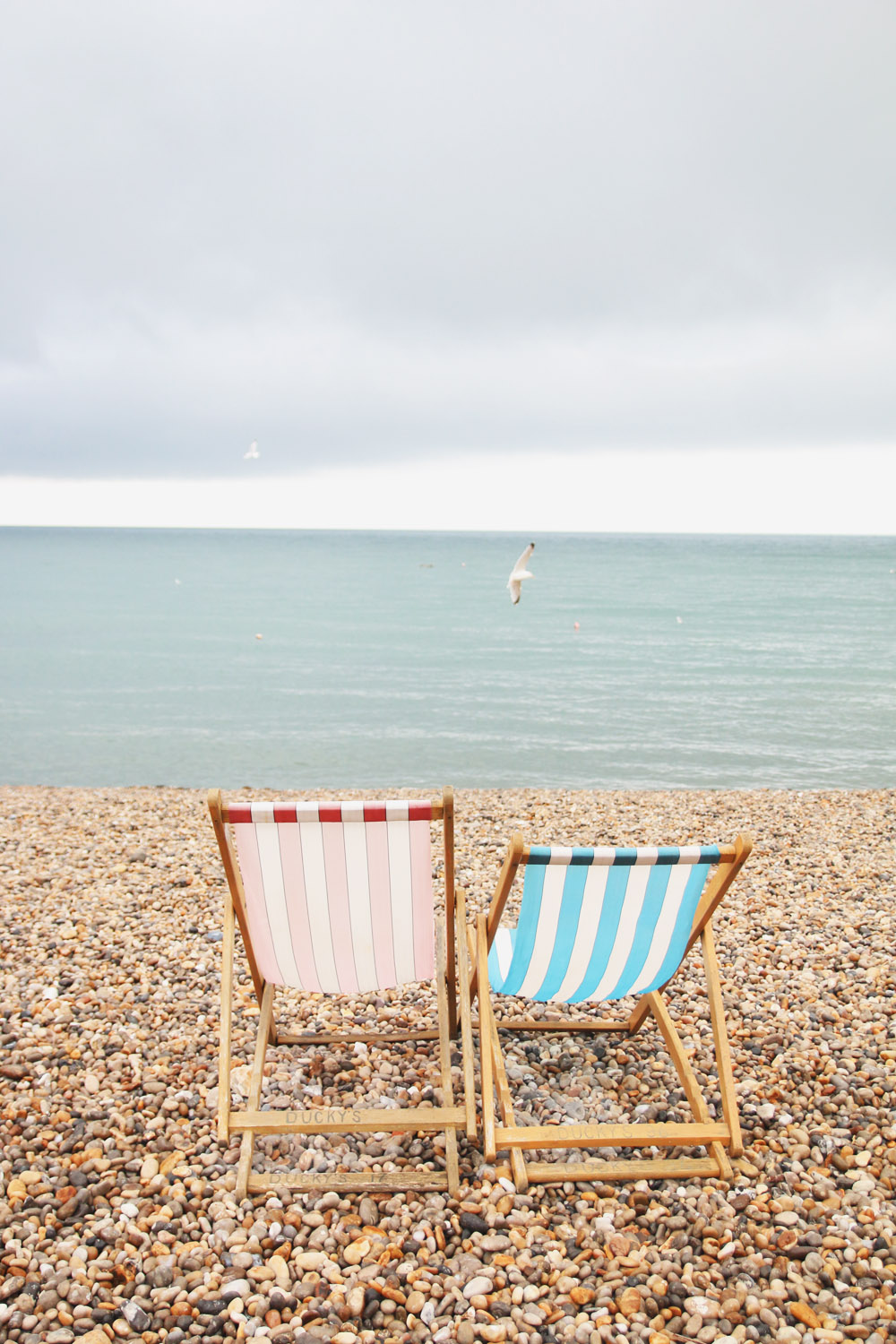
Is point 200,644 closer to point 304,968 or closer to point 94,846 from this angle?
point 94,846

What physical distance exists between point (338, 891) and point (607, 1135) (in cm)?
113

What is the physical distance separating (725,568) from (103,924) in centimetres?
7030

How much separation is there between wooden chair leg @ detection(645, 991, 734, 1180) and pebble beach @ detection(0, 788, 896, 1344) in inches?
2.9

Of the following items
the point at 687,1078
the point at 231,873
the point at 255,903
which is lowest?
the point at 687,1078

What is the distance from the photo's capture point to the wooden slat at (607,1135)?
2.57 m

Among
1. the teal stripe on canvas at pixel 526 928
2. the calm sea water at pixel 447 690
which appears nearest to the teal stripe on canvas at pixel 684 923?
A: the teal stripe on canvas at pixel 526 928

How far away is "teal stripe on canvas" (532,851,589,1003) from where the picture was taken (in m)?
2.73

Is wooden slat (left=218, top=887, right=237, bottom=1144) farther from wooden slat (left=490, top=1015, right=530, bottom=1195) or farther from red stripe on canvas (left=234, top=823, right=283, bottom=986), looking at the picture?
wooden slat (left=490, top=1015, right=530, bottom=1195)

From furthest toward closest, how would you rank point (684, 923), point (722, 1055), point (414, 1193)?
point (684, 923), point (722, 1055), point (414, 1193)

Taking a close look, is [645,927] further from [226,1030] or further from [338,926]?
[226,1030]

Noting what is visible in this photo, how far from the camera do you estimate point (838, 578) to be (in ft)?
187

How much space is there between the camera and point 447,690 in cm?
1802

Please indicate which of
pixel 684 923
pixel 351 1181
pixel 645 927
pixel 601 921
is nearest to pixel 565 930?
pixel 601 921

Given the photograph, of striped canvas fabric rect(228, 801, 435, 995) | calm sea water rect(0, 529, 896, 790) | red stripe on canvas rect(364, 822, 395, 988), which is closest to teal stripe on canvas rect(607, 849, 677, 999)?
striped canvas fabric rect(228, 801, 435, 995)
